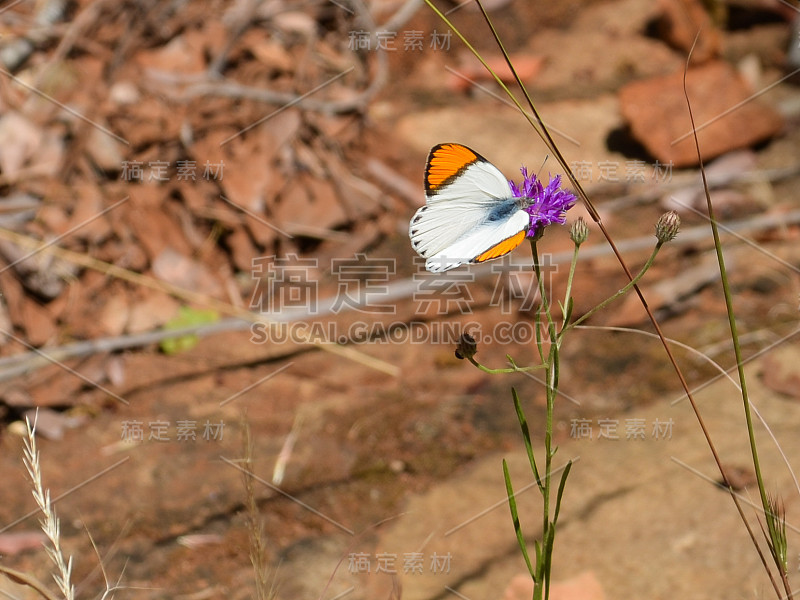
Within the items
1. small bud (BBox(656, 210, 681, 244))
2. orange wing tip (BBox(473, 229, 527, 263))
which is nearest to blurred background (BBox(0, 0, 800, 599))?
small bud (BBox(656, 210, 681, 244))

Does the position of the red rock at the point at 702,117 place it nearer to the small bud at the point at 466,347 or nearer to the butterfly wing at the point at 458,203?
the butterfly wing at the point at 458,203

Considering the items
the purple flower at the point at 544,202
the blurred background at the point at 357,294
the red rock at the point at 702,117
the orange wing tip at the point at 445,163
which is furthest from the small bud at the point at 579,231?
the red rock at the point at 702,117

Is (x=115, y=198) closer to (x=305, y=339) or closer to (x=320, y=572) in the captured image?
(x=305, y=339)

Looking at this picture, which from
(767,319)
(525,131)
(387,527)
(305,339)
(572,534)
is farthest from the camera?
(525,131)

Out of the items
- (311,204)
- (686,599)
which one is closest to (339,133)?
(311,204)

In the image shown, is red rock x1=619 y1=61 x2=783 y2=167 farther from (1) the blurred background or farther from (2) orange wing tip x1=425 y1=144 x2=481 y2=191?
(2) orange wing tip x1=425 y1=144 x2=481 y2=191

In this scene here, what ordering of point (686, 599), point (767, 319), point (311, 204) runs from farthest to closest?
1. point (311, 204)
2. point (767, 319)
3. point (686, 599)
